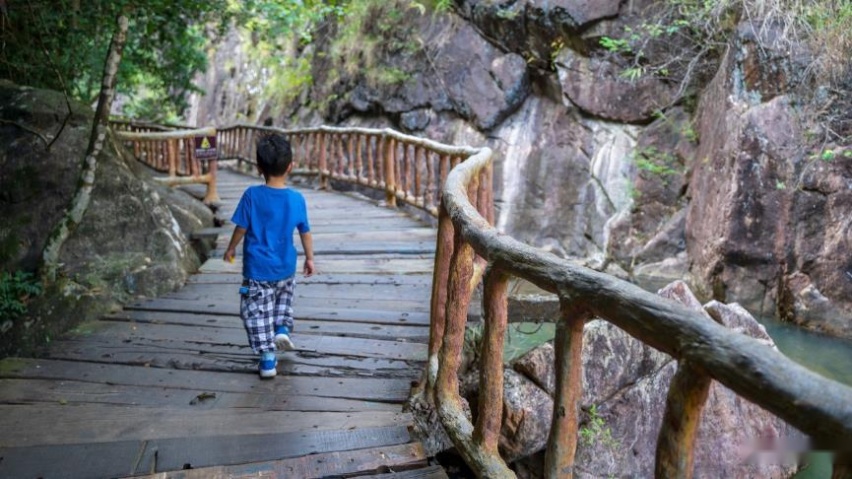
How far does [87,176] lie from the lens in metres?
4.86

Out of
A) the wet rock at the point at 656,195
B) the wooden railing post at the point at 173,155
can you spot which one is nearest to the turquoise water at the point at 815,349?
the wet rock at the point at 656,195

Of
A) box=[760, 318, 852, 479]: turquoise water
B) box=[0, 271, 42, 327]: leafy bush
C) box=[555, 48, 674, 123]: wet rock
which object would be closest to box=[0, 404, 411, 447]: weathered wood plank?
box=[0, 271, 42, 327]: leafy bush

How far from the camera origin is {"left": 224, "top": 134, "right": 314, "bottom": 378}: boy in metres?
3.43

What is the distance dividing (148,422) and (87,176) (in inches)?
105

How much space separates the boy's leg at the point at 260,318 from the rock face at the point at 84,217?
174cm

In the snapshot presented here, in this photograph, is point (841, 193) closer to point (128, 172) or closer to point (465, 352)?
point (465, 352)

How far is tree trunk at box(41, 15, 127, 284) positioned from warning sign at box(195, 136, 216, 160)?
326cm

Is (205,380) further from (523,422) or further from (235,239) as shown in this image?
(523,422)

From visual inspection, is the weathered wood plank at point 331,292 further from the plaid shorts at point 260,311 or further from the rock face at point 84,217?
the plaid shorts at point 260,311

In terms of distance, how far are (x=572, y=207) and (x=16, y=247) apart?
9126mm

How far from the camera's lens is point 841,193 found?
27.3 feet

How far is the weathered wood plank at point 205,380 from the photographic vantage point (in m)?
3.33

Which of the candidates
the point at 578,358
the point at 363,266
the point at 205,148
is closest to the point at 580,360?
the point at 578,358

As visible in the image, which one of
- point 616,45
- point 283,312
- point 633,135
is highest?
point 616,45
